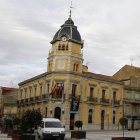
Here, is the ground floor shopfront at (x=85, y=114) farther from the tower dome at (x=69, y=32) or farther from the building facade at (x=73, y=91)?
the tower dome at (x=69, y=32)

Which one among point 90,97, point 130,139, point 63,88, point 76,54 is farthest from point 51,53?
point 130,139

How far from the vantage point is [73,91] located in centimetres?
4312

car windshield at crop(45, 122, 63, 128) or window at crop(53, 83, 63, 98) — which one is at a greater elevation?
window at crop(53, 83, 63, 98)

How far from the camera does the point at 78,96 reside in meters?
43.2

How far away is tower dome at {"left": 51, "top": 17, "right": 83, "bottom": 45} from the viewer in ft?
146

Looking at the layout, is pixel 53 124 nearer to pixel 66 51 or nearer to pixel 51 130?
pixel 51 130

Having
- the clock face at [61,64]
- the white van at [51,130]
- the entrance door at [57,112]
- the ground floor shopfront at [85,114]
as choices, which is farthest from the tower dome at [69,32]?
the white van at [51,130]

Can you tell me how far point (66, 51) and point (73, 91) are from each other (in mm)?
7127

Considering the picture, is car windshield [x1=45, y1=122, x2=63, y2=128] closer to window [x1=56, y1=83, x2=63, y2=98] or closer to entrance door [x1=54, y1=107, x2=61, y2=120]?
window [x1=56, y1=83, x2=63, y2=98]

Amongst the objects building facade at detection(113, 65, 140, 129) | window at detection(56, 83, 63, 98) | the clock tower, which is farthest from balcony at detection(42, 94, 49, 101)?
building facade at detection(113, 65, 140, 129)

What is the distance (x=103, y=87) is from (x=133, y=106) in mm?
9768

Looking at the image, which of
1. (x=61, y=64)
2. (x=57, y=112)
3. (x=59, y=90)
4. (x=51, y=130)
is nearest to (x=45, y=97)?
(x=59, y=90)

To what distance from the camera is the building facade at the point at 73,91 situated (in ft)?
138

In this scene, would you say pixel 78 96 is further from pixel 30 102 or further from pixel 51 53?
pixel 30 102
